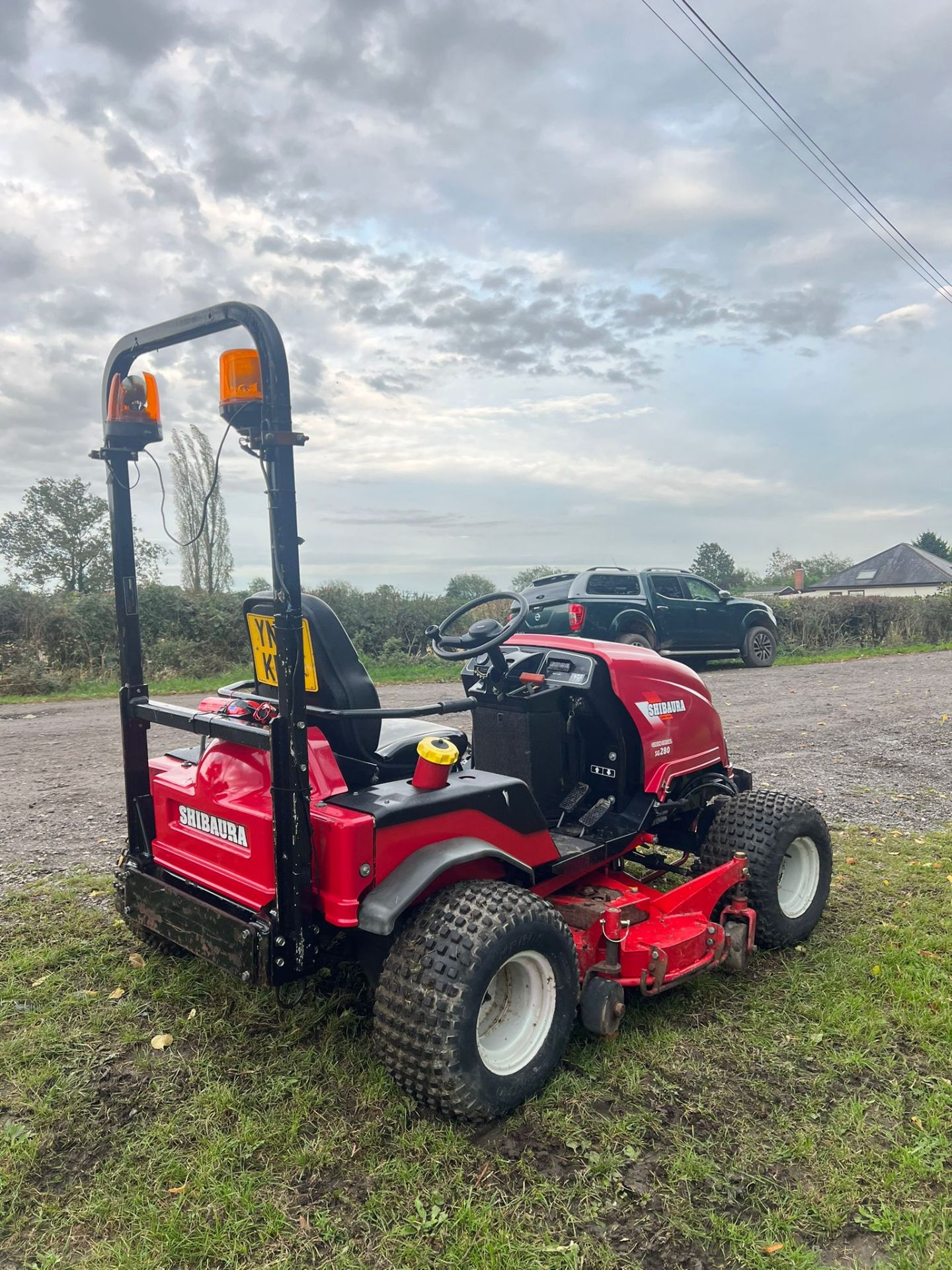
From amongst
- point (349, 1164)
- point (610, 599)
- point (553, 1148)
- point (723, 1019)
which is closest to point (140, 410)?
point (349, 1164)

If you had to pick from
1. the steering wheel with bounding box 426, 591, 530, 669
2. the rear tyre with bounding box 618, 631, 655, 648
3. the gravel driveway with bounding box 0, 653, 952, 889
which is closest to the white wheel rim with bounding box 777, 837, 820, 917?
the steering wheel with bounding box 426, 591, 530, 669

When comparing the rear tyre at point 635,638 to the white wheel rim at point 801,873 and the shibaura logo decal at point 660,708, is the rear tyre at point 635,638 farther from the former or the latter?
the shibaura logo decal at point 660,708

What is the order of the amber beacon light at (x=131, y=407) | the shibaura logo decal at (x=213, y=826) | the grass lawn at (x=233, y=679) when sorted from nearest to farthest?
the shibaura logo decal at (x=213, y=826)
the amber beacon light at (x=131, y=407)
the grass lawn at (x=233, y=679)

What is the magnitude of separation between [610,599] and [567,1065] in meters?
10.6

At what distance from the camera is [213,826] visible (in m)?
3.08

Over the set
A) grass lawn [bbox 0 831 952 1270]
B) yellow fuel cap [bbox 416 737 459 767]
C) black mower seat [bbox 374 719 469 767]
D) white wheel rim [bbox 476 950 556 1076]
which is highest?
yellow fuel cap [bbox 416 737 459 767]

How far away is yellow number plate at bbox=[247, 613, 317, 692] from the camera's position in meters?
2.98

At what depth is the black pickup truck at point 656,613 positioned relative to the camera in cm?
1298

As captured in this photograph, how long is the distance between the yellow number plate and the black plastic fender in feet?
2.32

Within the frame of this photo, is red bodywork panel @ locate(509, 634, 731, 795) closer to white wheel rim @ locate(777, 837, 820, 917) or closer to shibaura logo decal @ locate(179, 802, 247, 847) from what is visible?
white wheel rim @ locate(777, 837, 820, 917)

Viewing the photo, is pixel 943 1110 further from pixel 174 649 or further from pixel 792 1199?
pixel 174 649

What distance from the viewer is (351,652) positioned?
123 inches

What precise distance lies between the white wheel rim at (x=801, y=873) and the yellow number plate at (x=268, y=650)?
8.17ft

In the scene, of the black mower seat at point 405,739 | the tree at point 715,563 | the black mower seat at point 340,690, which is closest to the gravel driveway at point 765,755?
the black mower seat at point 405,739
